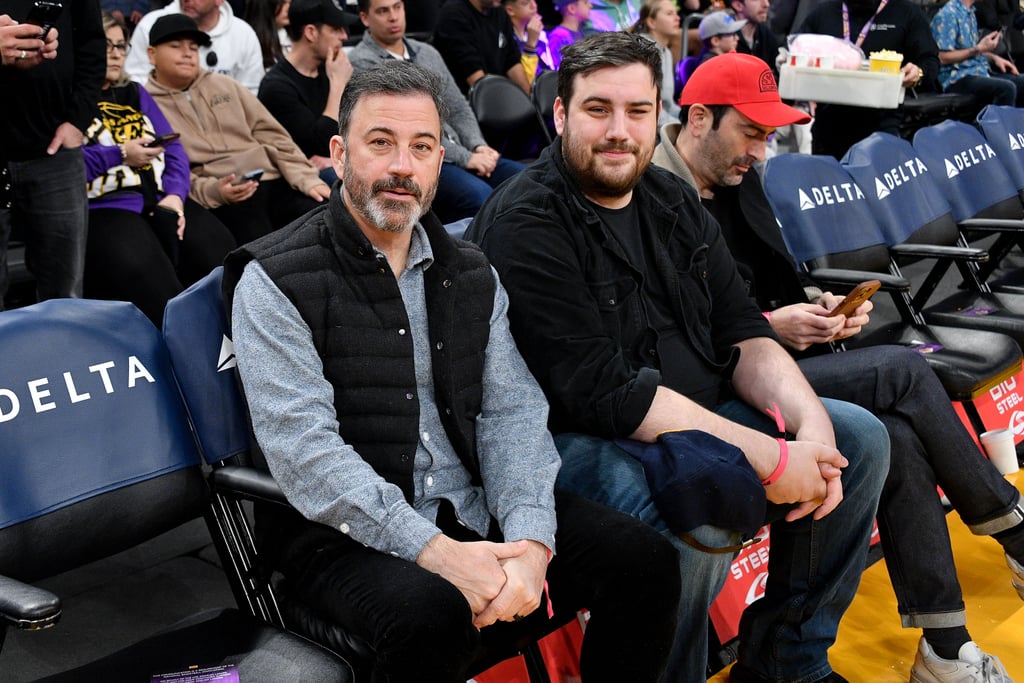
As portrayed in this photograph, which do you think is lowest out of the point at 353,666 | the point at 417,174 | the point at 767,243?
the point at 353,666

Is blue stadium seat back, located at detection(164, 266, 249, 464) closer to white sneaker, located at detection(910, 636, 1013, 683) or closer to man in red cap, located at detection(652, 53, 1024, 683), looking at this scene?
man in red cap, located at detection(652, 53, 1024, 683)

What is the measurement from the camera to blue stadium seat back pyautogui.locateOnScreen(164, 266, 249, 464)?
215 centimetres

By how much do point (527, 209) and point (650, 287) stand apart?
36cm

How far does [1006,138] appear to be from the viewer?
511cm

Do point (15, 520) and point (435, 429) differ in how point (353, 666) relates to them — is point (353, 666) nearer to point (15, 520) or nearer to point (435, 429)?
point (435, 429)

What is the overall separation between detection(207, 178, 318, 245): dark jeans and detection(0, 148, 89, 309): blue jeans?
0.93 metres

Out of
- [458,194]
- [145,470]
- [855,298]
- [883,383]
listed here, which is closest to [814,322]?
[855,298]

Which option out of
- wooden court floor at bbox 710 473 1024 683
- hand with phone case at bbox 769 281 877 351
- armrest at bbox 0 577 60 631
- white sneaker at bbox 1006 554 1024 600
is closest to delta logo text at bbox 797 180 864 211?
hand with phone case at bbox 769 281 877 351

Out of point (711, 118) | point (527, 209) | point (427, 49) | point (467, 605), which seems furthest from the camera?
point (427, 49)

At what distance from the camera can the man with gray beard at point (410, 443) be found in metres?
1.89

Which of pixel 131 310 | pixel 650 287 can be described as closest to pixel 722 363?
pixel 650 287

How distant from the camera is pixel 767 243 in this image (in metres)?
3.21

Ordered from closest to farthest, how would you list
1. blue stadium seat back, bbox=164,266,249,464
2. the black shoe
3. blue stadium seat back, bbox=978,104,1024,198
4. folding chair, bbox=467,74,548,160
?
blue stadium seat back, bbox=164,266,249,464, the black shoe, blue stadium seat back, bbox=978,104,1024,198, folding chair, bbox=467,74,548,160

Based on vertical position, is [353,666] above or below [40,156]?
below
